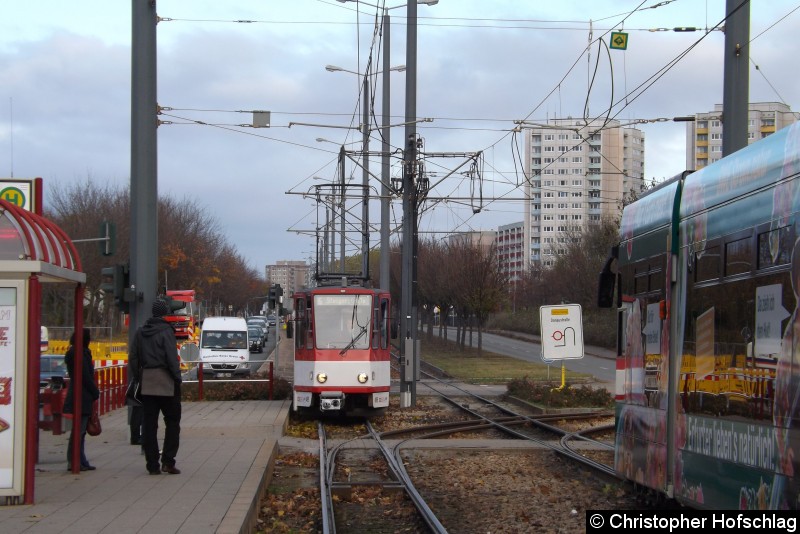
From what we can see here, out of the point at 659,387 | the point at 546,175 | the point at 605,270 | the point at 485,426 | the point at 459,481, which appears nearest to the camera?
the point at 659,387

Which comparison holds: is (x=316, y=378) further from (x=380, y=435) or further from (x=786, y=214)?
(x=786, y=214)

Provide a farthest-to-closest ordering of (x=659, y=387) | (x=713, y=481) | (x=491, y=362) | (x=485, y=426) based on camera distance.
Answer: (x=491, y=362), (x=485, y=426), (x=659, y=387), (x=713, y=481)

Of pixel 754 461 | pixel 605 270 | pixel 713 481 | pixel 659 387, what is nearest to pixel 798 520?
pixel 754 461

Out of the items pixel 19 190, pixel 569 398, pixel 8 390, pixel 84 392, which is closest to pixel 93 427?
pixel 84 392

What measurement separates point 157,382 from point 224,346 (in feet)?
100

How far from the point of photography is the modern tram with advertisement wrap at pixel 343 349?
20.4 metres

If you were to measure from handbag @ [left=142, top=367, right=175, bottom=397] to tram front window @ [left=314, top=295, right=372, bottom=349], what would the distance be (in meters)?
10.0

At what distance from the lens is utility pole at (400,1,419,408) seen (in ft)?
76.2

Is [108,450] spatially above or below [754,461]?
below

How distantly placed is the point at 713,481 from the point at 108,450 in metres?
9.32

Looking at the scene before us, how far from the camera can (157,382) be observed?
1052 centimetres

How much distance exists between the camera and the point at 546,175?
139m

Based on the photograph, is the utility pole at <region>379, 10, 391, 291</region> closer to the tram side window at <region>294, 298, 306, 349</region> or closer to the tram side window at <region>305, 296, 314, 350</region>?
the tram side window at <region>294, 298, 306, 349</region>

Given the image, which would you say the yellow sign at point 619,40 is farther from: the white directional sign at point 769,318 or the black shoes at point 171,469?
the white directional sign at point 769,318
